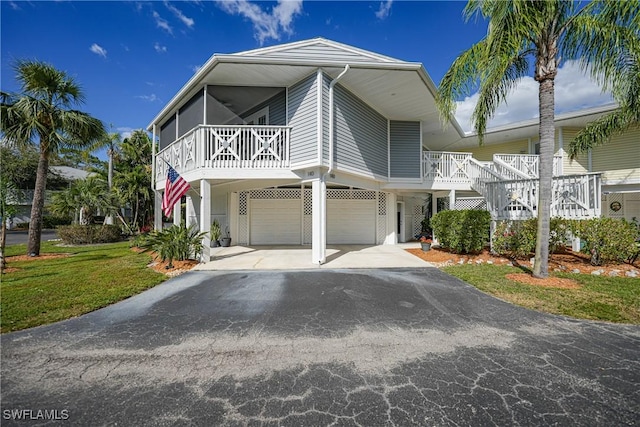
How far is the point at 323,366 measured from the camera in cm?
281

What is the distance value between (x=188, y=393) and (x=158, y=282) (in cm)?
461

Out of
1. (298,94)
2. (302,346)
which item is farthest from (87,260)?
(302,346)

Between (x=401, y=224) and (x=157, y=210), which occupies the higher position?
(x=157, y=210)

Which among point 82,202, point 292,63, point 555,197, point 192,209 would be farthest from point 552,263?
point 82,202

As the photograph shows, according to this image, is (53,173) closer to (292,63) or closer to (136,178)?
(136,178)

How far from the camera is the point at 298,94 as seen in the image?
8.47 m

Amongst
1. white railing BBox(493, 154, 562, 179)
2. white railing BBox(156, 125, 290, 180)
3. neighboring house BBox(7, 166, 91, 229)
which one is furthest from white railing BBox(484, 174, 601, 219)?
neighboring house BBox(7, 166, 91, 229)

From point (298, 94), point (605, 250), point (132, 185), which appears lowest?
point (605, 250)

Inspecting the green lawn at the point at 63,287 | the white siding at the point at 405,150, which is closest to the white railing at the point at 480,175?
the white siding at the point at 405,150

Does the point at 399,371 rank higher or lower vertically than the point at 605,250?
lower

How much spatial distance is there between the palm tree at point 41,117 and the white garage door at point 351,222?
1086 centimetres

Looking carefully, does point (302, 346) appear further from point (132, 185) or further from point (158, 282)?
point (132, 185)

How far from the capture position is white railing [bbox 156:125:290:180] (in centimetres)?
830

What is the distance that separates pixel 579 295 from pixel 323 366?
550cm
